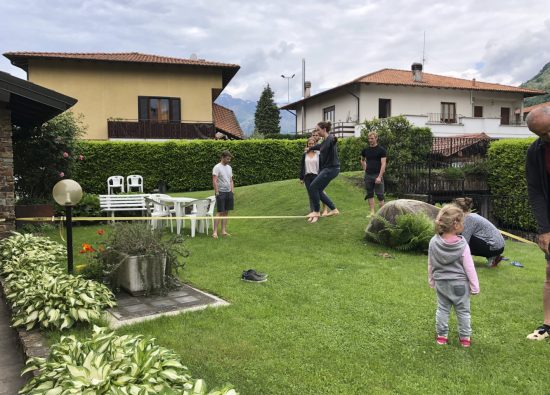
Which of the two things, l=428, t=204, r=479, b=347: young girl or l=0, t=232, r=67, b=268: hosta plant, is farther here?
l=0, t=232, r=67, b=268: hosta plant

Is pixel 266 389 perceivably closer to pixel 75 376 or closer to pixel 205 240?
pixel 75 376

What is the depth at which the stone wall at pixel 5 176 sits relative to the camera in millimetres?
7176

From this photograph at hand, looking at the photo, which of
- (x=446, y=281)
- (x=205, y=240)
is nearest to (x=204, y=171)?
(x=205, y=240)

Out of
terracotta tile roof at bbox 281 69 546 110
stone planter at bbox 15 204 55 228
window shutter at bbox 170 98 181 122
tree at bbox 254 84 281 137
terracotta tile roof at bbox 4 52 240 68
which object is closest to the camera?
stone planter at bbox 15 204 55 228

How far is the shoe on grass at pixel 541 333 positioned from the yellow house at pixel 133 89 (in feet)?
73.4

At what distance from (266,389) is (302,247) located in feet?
16.2

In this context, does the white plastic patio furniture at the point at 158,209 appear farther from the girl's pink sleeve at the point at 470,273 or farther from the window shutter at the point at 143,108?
the window shutter at the point at 143,108

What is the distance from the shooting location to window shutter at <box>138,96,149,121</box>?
985 inches

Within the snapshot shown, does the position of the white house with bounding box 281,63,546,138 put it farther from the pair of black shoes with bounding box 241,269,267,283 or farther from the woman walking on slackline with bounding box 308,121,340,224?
the pair of black shoes with bounding box 241,269,267,283

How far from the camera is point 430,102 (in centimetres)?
3384

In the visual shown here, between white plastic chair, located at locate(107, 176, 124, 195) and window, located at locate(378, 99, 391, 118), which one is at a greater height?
window, located at locate(378, 99, 391, 118)

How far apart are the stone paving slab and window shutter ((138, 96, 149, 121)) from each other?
2150 centimetres

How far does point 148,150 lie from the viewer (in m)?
19.1

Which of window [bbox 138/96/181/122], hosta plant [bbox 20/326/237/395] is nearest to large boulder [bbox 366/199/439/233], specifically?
hosta plant [bbox 20/326/237/395]
